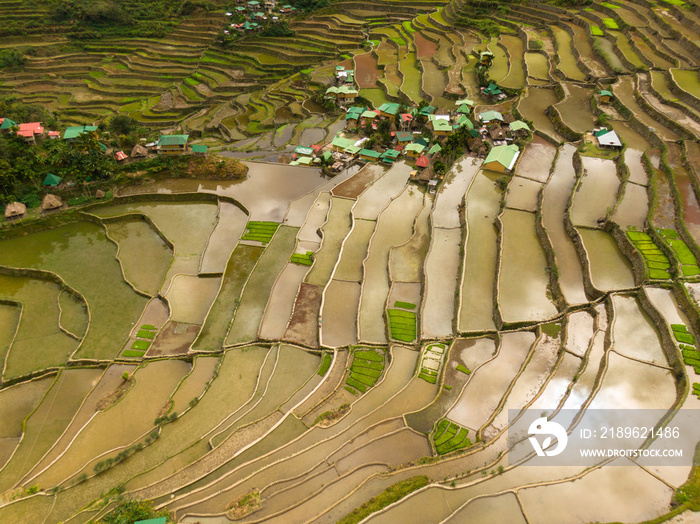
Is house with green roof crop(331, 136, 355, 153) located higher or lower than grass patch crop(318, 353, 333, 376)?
higher

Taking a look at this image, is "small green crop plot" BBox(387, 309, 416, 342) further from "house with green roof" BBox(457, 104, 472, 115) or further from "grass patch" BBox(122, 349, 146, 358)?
"house with green roof" BBox(457, 104, 472, 115)

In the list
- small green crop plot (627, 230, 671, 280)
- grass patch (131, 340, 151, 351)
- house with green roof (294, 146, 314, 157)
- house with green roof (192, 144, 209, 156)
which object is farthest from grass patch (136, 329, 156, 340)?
small green crop plot (627, 230, 671, 280)

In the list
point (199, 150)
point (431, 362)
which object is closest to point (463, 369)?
point (431, 362)

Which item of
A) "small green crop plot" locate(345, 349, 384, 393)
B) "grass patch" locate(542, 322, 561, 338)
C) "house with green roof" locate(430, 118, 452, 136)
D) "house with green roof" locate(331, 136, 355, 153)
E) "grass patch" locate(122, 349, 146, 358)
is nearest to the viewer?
"small green crop plot" locate(345, 349, 384, 393)

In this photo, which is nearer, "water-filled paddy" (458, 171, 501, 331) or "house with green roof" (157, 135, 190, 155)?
"water-filled paddy" (458, 171, 501, 331)

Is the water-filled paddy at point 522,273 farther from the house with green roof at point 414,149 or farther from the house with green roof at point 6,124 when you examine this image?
the house with green roof at point 6,124

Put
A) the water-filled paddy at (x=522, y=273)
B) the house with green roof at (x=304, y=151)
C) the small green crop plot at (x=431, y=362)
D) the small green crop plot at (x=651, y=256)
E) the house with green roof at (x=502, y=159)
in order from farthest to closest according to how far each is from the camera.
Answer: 1. the house with green roof at (x=304, y=151)
2. the house with green roof at (x=502, y=159)
3. the water-filled paddy at (x=522, y=273)
4. the small green crop plot at (x=651, y=256)
5. the small green crop plot at (x=431, y=362)

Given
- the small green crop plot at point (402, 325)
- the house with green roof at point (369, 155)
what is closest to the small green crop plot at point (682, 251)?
the small green crop plot at point (402, 325)

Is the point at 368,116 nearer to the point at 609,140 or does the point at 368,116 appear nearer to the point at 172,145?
the point at 172,145
